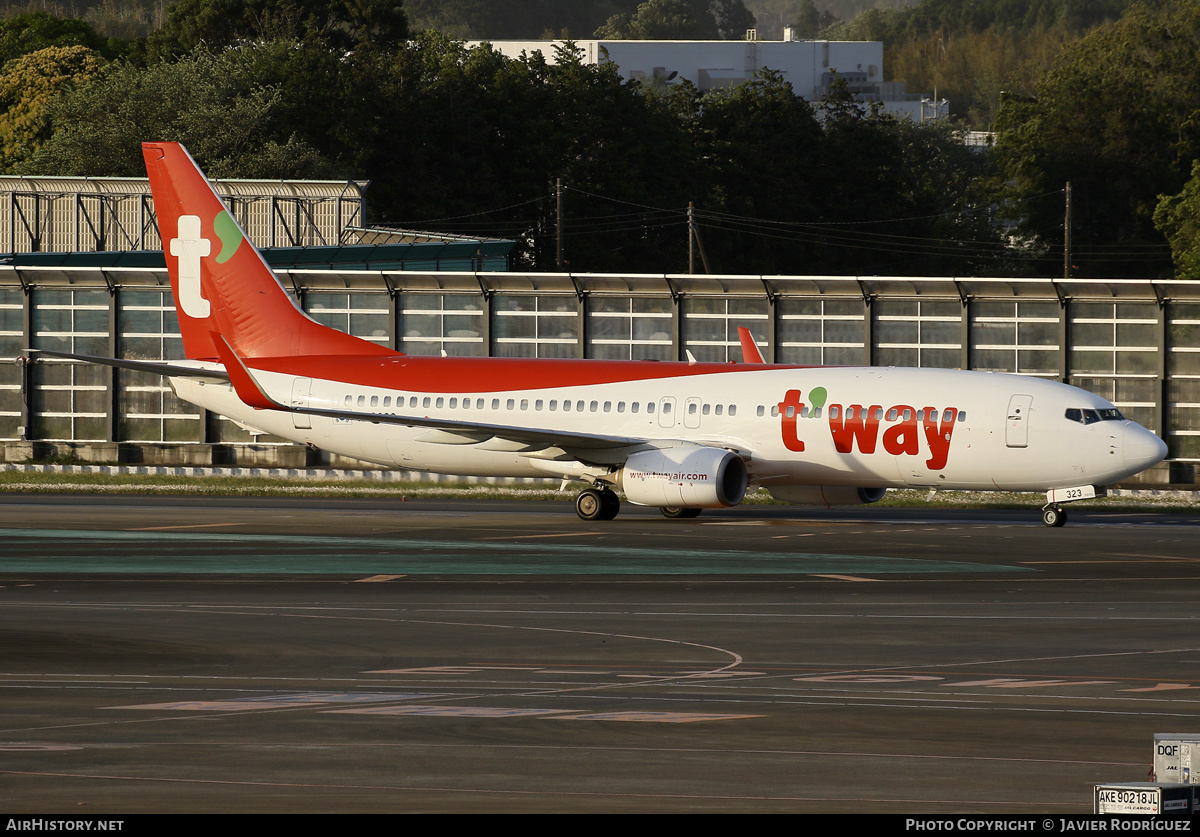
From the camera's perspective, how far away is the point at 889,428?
40312 mm

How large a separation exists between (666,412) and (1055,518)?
32.4 feet

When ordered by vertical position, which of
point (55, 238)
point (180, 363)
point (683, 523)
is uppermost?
point (55, 238)

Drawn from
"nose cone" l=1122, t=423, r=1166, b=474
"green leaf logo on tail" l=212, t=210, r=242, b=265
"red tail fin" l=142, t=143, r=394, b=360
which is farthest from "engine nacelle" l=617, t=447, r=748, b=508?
"green leaf logo on tail" l=212, t=210, r=242, b=265

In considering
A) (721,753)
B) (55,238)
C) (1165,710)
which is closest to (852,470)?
(1165,710)

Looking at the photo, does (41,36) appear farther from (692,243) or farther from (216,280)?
(216,280)

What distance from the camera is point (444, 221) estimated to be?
361ft

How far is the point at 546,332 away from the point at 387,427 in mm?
15927

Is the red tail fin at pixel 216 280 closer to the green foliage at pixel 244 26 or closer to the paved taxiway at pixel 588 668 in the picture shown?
the paved taxiway at pixel 588 668

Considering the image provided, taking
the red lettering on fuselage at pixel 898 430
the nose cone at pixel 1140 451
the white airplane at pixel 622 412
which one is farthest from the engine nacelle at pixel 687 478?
the nose cone at pixel 1140 451

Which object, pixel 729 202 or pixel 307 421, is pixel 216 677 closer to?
pixel 307 421

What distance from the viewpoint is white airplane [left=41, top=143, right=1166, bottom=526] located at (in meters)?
40.0

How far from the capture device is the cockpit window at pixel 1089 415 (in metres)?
39.7

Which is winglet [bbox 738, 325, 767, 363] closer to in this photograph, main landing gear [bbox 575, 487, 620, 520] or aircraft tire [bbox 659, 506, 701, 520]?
aircraft tire [bbox 659, 506, 701, 520]

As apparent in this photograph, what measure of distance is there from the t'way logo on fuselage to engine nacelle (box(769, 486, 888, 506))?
162 cm
